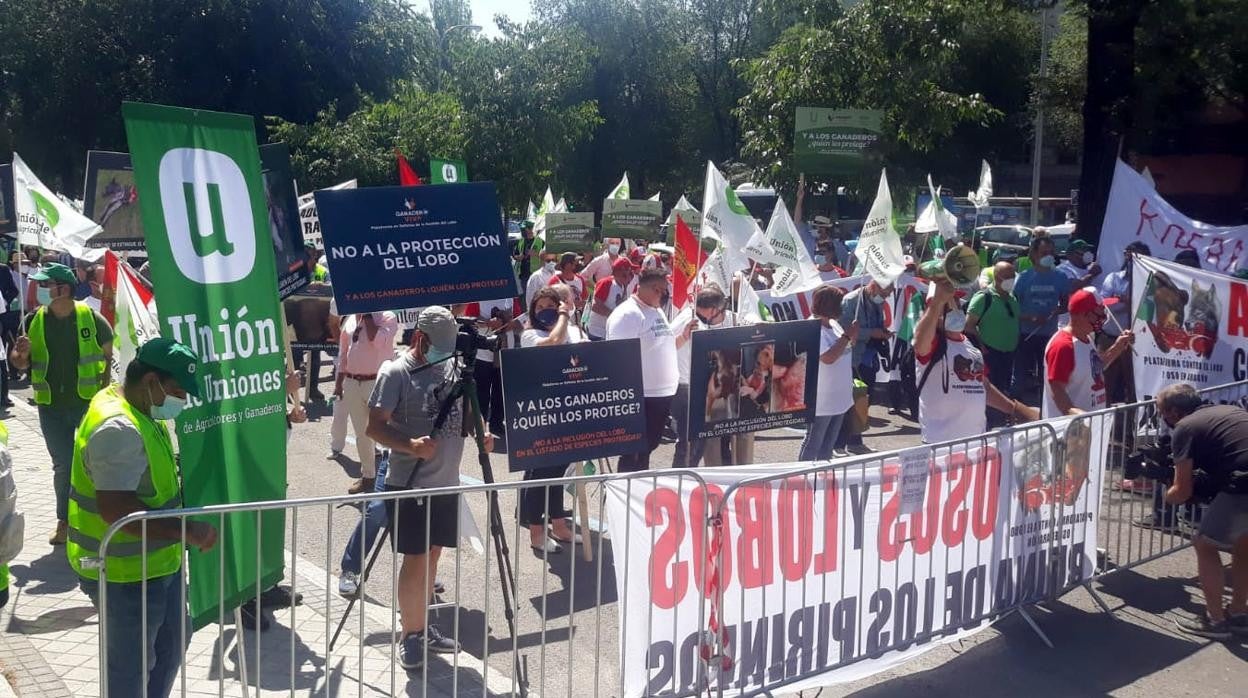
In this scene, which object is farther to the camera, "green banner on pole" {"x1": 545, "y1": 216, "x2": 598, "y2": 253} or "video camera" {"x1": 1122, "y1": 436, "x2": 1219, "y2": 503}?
"green banner on pole" {"x1": 545, "y1": 216, "x2": 598, "y2": 253}

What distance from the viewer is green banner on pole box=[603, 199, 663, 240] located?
19.2m

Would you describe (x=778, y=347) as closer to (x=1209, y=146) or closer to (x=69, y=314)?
(x=69, y=314)

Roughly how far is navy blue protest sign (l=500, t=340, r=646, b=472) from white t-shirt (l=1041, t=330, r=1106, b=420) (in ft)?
9.92

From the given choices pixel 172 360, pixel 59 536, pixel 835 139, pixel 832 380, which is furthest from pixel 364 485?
pixel 835 139

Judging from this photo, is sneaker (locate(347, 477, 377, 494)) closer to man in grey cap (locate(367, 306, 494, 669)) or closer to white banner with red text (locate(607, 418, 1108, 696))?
man in grey cap (locate(367, 306, 494, 669))

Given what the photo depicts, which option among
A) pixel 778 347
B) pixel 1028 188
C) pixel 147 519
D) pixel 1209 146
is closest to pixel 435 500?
pixel 147 519

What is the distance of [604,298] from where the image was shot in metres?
13.1

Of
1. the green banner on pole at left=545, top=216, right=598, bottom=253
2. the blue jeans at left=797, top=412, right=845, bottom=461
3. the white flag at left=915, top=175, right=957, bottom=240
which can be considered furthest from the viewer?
the green banner on pole at left=545, top=216, right=598, bottom=253

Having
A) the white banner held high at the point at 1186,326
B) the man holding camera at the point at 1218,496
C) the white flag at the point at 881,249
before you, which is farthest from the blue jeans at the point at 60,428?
Result: the white flag at the point at 881,249

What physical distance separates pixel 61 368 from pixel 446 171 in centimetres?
390

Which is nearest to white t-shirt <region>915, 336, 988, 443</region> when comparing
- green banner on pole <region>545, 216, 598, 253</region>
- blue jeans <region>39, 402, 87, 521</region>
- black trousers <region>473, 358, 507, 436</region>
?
black trousers <region>473, 358, 507, 436</region>

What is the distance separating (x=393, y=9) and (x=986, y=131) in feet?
65.2

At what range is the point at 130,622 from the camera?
173 inches

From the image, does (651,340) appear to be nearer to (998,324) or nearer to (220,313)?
(220,313)
